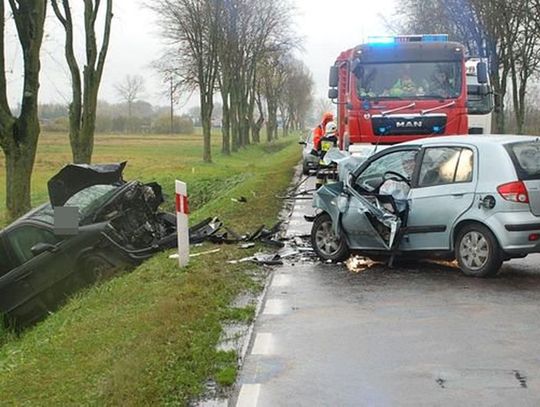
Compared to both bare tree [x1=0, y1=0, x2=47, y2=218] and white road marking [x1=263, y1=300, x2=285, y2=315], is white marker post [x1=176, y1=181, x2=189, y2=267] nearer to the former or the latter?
white road marking [x1=263, y1=300, x2=285, y2=315]

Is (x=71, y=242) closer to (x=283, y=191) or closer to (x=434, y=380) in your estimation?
(x=434, y=380)

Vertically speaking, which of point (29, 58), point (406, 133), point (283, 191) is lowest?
point (283, 191)

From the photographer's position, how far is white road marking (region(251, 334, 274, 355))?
5.94 metres

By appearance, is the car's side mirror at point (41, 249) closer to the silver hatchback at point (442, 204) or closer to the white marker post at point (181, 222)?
the white marker post at point (181, 222)

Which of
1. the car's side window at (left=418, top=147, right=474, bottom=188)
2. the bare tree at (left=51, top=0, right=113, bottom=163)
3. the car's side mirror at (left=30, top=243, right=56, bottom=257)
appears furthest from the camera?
the bare tree at (left=51, top=0, right=113, bottom=163)

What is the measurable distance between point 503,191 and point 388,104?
687 centimetres

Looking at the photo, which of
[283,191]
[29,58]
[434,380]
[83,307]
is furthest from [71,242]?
[283,191]

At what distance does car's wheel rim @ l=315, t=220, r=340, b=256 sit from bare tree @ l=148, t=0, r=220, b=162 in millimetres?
27833

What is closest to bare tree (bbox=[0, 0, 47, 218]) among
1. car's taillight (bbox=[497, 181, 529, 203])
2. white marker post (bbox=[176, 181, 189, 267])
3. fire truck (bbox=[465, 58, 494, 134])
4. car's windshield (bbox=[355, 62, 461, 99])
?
car's windshield (bbox=[355, 62, 461, 99])

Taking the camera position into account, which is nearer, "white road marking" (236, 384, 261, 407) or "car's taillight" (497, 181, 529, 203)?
"white road marking" (236, 384, 261, 407)

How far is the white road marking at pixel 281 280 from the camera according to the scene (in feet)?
28.5

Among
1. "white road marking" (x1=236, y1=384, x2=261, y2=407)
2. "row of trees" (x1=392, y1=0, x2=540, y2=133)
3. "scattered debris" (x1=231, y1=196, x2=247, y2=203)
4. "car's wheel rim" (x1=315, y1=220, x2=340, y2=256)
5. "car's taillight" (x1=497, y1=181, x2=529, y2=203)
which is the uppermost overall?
"row of trees" (x1=392, y1=0, x2=540, y2=133)

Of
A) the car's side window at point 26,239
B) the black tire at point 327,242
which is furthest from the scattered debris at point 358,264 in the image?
the car's side window at point 26,239

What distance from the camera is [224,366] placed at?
18.1ft
